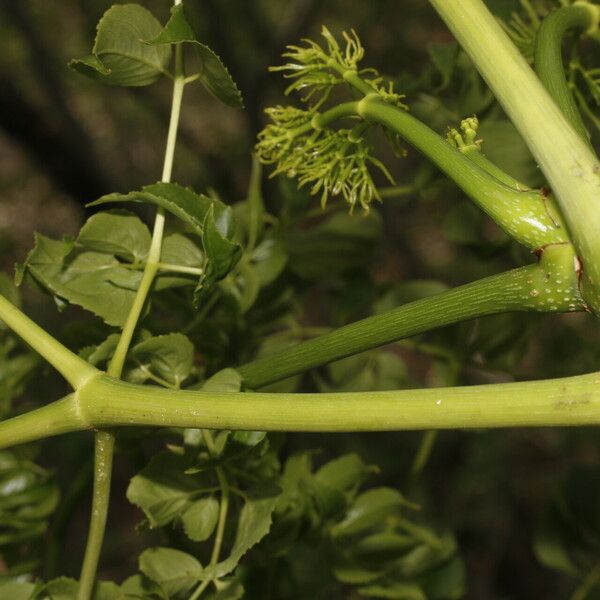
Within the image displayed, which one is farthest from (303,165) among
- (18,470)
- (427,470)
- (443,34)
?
(443,34)

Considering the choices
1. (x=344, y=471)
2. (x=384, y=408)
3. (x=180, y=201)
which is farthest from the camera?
(x=344, y=471)

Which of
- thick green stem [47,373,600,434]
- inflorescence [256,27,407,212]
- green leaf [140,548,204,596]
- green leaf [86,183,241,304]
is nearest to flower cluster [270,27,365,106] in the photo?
inflorescence [256,27,407,212]

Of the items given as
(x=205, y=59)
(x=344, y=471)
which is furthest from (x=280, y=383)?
(x=205, y=59)

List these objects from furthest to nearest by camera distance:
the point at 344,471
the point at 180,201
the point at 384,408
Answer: the point at 344,471
the point at 180,201
the point at 384,408

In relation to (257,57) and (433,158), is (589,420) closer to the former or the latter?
(433,158)

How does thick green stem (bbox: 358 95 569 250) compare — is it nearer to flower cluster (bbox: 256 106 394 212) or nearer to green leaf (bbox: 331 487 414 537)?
flower cluster (bbox: 256 106 394 212)

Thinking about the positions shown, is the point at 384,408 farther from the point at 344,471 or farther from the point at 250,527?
the point at 344,471
